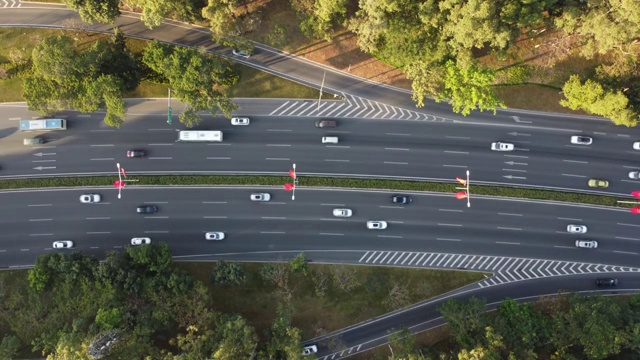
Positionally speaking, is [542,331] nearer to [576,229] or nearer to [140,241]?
[576,229]

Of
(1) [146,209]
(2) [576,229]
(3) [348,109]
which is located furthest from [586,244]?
(1) [146,209]

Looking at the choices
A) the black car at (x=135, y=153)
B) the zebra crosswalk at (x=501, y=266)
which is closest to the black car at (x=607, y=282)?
the zebra crosswalk at (x=501, y=266)

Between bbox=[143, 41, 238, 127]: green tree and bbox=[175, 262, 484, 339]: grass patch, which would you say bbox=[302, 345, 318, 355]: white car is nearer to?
bbox=[175, 262, 484, 339]: grass patch

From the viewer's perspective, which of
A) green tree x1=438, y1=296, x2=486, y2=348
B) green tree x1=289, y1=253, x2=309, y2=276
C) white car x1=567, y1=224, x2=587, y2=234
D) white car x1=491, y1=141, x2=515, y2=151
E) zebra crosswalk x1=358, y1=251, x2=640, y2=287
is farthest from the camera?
zebra crosswalk x1=358, y1=251, x2=640, y2=287

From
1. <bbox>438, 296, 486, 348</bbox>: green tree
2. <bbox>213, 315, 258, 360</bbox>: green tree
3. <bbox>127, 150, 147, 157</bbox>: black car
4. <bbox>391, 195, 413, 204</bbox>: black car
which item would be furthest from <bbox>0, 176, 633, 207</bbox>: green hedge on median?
<bbox>213, 315, 258, 360</bbox>: green tree

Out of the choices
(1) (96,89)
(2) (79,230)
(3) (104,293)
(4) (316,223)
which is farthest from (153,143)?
(4) (316,223)

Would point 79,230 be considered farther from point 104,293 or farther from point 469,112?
point 469,112
